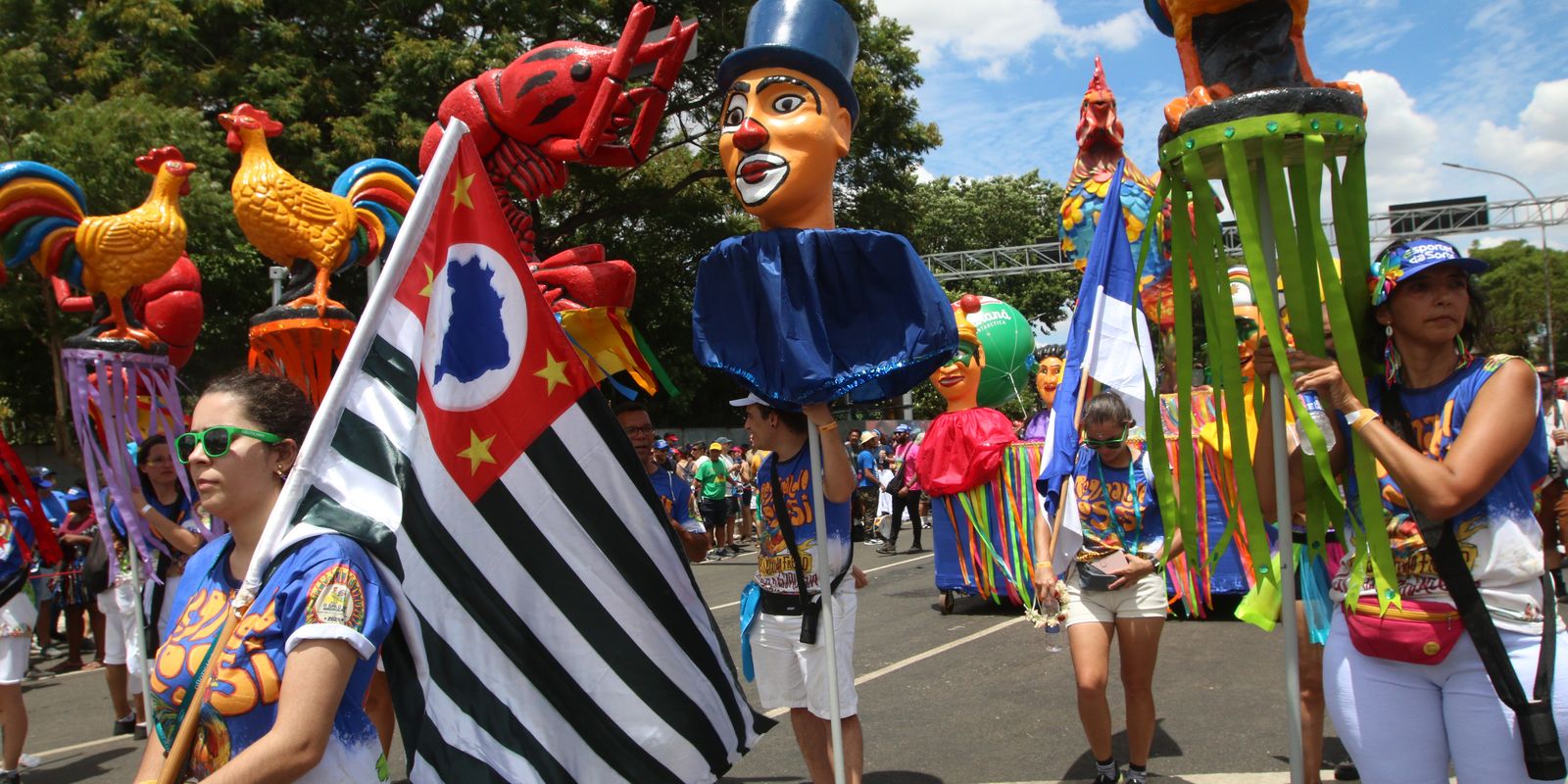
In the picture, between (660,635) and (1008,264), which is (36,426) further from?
(1008,264)

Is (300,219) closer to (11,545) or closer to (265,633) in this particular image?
(11,545)

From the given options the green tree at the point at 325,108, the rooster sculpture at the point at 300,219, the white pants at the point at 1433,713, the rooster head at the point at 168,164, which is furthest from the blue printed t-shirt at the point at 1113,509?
the green tree at the point at 325,108

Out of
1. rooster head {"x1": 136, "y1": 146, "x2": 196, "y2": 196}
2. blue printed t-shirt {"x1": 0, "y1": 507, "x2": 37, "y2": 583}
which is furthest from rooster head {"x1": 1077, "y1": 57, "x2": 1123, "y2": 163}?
blue printed t-shirt {"x1": 0, "y1": 507, "x2": 37, "y2": 583}

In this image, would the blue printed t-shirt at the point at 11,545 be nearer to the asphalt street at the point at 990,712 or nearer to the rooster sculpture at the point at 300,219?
the asphalt street at the point at 990,712

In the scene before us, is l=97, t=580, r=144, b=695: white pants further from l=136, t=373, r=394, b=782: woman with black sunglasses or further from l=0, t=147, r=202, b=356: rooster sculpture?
l=136, t=373, r=394, b=782: woman with black sunglasses

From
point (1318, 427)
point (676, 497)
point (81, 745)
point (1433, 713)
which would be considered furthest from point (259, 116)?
point (1433, 713)

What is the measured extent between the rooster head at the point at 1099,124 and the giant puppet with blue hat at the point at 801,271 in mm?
3472

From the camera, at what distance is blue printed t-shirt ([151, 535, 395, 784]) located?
1985 mm

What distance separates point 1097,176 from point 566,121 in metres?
3.75

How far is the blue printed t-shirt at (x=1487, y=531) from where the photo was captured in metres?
2.49

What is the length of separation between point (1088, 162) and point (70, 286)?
6.72 metres

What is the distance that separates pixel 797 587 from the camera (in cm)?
390

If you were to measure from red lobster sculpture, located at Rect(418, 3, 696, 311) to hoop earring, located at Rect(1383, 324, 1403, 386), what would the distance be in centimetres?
305

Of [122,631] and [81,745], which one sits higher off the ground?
[122,631]
